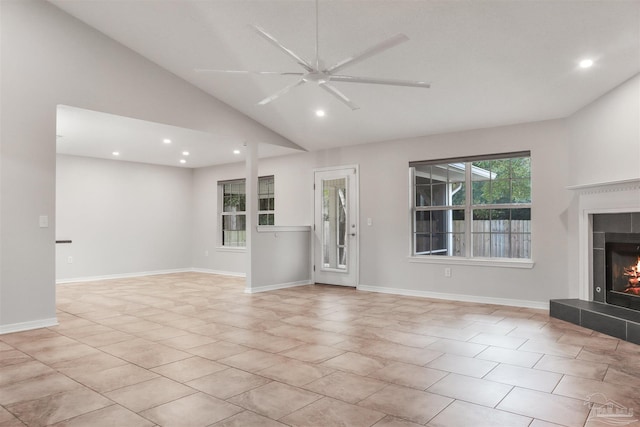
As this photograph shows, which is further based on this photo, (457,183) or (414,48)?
(457,183)

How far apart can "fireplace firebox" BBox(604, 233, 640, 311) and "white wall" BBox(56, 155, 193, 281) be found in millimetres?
7976

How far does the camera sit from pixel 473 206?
5891mm

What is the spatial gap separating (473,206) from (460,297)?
1.28 m

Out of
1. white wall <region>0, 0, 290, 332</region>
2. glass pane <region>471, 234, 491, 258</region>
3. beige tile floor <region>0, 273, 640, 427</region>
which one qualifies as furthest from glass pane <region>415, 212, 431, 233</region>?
white wall <region>0, 0, 290, 332</region>

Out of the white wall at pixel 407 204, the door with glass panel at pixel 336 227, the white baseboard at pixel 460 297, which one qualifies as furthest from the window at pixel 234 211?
the white baseboard at pixel 460 297

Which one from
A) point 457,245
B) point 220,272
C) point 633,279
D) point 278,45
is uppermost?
point 278,45

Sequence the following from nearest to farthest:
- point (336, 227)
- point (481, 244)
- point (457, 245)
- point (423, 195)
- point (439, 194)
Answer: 1. point (481, 244)
2. point (457, 245)
3. point (439, 194)
4. point (423, 195)
5. point (336, 227)

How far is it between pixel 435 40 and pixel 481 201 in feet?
8.69

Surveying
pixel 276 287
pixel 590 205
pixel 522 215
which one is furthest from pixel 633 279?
pixel 276 287

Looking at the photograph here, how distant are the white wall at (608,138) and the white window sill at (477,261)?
1.14m

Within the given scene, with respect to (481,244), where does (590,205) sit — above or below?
above

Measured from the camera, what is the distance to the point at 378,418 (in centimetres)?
228

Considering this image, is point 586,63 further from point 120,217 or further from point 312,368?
point 120,217

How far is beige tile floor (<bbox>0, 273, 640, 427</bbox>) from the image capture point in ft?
7.70
